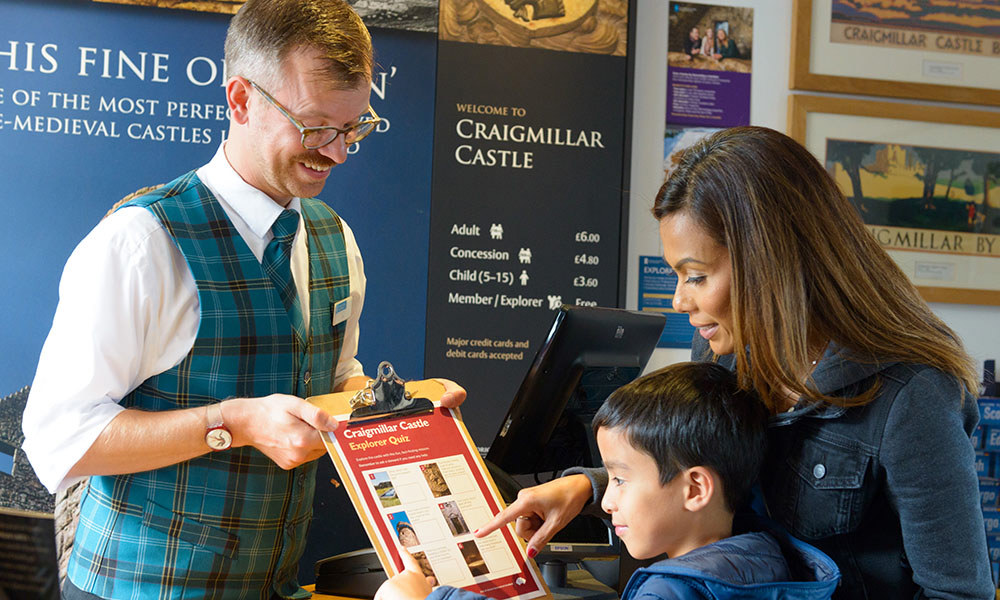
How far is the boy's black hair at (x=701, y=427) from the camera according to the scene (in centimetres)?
138

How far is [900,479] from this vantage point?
1222 millimetres

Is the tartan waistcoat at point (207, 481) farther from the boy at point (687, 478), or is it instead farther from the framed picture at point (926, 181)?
the framed picture at point (926, 181)

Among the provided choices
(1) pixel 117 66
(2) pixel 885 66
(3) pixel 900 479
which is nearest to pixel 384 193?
(1) pixel 117 66

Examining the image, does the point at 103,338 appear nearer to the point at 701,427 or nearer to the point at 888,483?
the point at 701,427

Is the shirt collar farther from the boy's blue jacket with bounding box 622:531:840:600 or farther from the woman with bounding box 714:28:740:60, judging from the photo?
the woman with bounding box 714:28:740:60

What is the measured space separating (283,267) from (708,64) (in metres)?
2.22

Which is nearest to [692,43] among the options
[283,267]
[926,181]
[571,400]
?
[926,181]

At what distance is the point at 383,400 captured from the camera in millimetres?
1539

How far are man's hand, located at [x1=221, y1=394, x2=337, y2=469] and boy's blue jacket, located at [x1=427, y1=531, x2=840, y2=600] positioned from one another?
319 mm

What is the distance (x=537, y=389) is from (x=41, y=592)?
5.71 ft

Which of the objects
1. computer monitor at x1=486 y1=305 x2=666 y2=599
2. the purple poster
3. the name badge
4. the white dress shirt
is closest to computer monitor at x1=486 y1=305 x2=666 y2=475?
computer monitor at x1=486 y1=305 x2=666 y2=599

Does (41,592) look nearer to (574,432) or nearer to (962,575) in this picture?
(574,432)

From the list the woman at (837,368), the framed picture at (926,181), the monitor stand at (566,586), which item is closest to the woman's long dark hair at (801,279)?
the woman at (837,368)

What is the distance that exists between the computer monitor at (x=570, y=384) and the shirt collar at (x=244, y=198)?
57 centimetres
